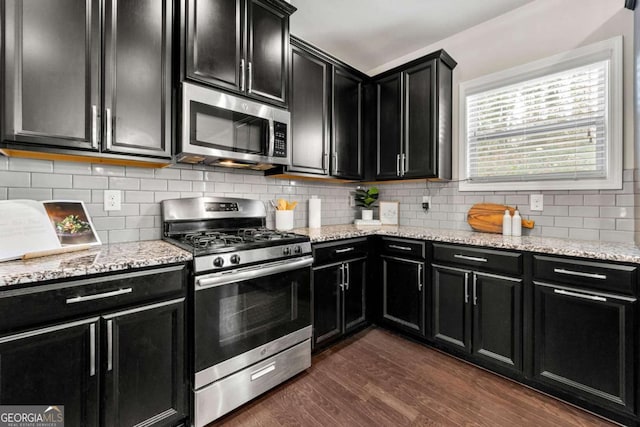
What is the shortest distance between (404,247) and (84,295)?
6.98 ft

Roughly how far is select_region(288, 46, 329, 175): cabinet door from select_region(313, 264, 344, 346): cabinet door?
2.99 feet

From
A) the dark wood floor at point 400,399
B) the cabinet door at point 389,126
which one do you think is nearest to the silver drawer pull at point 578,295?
the dark wood floor at point 400,399

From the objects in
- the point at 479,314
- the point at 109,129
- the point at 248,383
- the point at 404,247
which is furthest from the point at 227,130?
the point at 479,314

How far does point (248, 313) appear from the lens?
166cm

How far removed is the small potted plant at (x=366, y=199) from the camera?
3223mm

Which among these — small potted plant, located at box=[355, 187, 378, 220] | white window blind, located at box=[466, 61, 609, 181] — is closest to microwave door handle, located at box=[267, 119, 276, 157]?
small potted plant, located at box=[355, 187, 378, 220]

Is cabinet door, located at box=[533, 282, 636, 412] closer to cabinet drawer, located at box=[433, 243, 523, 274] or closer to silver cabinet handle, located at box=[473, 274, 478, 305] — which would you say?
cabinet drawer, located at box=[433, 243, 523, 274]

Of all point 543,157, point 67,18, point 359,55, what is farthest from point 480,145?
point 67,18

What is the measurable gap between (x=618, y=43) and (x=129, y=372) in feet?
11.5

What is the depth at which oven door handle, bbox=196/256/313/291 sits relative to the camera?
1.46m

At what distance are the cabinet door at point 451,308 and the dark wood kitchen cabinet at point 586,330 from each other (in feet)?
1.35

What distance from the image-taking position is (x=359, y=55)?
3121 mm

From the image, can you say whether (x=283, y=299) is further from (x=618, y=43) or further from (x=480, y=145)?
(x=618, y=43)

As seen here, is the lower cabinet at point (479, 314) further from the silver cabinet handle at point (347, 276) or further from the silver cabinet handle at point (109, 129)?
the silver cabinet handle at point (109, 129)
